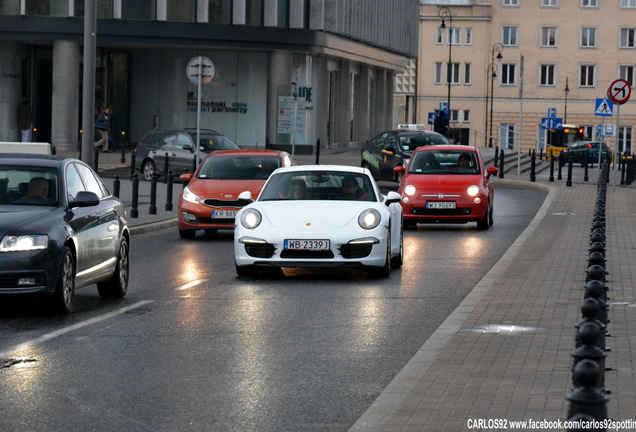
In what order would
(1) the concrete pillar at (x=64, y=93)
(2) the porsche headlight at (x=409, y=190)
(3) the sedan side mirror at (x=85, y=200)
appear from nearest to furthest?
(3) the sedan side mirror at (x=85, y=200) < (2) the porsche headlight at (x=409, y=190) < (1) the concrete pillar at (x=64, y=93)

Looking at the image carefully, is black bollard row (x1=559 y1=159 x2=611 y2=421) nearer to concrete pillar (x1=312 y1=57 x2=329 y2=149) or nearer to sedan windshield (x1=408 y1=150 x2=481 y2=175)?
sedan windshield (x1=408 y1=150 x2=481 y2=175)

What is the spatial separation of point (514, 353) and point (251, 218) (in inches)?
270

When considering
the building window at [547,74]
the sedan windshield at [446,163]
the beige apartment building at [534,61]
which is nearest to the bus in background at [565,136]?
the beige apartment building at [534,61]

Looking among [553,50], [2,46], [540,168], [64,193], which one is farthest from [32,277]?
[553,50]

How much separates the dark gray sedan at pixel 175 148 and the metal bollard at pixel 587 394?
33541 mm

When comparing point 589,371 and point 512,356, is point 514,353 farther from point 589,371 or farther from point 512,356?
point 589,371

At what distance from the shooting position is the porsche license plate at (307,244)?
15.4 m

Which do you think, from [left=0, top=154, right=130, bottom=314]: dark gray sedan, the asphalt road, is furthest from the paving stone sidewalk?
[left=0, top=154, right=130, bottom=314]: dark gray sedan

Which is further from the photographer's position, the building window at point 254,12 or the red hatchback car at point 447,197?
the building window at point 254,12

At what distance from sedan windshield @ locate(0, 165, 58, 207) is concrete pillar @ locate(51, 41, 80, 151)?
42.4 m

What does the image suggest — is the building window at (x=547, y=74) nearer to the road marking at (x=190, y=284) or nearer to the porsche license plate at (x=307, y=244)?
the porsche license plate at (x=307, y=244)

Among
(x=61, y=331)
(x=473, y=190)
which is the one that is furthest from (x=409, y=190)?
(x=61, y=331)

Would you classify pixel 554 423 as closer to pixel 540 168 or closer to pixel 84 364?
pixel 84 364

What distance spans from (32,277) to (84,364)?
2405 mm
